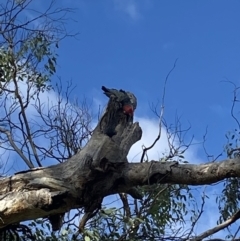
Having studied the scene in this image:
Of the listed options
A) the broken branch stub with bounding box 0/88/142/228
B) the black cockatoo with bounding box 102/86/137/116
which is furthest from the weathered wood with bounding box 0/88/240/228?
the black cockatoo with bounding box 102/86/137/116

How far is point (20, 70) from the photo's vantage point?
8.09m

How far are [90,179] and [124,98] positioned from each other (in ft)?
2.64

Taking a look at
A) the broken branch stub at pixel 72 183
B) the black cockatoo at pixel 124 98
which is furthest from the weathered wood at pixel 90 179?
the black cockatoo at pixel 124 98

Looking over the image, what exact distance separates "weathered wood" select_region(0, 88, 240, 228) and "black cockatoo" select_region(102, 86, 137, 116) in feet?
0.92

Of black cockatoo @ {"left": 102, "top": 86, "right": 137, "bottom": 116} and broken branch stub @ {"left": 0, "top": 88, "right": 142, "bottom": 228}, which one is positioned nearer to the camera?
broken branch stub @ {"left": 0, "top": 88, "right": 142, "bottom": 228}

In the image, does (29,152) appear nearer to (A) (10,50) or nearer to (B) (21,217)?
(A) (10,50)

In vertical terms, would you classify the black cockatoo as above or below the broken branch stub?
above

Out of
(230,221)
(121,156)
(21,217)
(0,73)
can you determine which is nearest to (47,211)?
(21,217)

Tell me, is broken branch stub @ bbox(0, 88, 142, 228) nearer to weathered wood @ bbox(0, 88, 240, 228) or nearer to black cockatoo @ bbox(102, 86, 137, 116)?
weathered wood @ bbox(0, 88, 240, 228)

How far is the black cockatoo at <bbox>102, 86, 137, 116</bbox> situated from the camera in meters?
5.04

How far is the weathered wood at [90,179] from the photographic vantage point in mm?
4391

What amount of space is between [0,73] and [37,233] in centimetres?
307

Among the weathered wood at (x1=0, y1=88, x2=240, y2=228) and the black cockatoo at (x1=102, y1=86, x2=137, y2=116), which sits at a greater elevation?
the black cockatoo at (x1=102, y1=86, x2=137, y2=116)

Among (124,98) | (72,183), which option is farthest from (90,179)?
(124,98)
